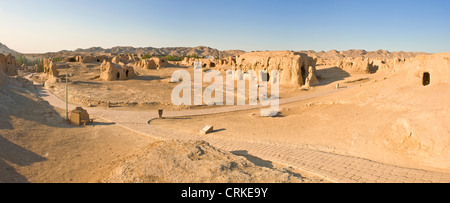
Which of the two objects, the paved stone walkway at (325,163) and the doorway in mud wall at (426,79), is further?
the doorway in mud wall at (426,79)

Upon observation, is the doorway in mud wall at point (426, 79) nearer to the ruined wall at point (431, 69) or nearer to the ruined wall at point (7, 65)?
the ruined wall at point (431, 69)

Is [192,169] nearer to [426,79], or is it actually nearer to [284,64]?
[426,79]

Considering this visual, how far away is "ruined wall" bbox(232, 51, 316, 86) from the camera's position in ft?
91.1

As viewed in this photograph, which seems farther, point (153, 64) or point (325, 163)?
point (153, 64)

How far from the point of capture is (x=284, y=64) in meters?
28.6

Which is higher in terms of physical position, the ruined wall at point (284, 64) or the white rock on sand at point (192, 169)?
the ruined wall at point (284, 64)

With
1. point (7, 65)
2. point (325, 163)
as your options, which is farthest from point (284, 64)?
point (7, 65)

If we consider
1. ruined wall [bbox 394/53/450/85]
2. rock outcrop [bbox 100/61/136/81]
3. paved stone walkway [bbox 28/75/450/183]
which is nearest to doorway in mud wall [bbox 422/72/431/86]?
ruined wall [bbox 394/53/450/85]

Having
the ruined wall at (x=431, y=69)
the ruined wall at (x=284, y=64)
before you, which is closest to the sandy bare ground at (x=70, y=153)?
the ruined wall at (x=431, y=69)

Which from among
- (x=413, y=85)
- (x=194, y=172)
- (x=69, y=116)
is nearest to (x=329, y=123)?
(x=413, y=85)

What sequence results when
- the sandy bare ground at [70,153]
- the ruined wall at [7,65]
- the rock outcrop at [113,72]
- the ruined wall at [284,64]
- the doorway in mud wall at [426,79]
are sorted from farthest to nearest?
1. the rock outcrop at [113,72]
2. the ruined wall at [284,64]
3. the ruined wall at [7,65]
4. the doorway in mud wall at [426,79]
5. the sandy bare ground at [70,153]

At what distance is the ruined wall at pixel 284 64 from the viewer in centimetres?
2778
